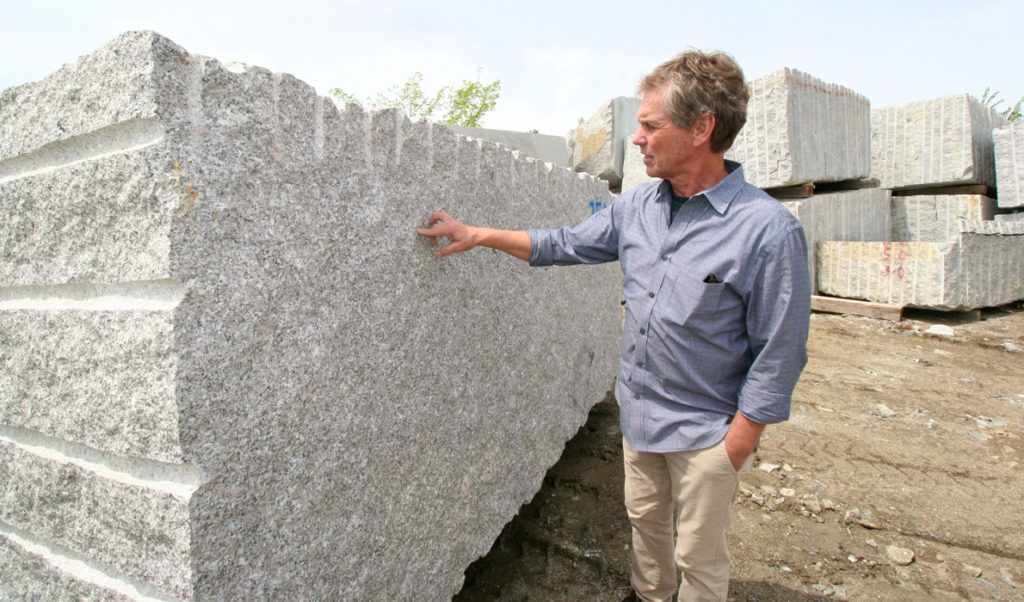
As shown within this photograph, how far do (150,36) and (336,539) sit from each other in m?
1.15

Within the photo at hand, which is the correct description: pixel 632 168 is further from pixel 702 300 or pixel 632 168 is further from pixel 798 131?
pixel 702 300

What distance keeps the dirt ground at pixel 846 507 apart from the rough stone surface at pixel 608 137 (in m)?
3.94

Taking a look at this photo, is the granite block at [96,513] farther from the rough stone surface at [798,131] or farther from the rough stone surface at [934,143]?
the rough stone surface at [934,143]

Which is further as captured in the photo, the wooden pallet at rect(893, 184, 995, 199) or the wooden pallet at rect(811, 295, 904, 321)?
the wooden pallet at rect(893, 184, 995, 199)

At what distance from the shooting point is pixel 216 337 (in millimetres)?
1113

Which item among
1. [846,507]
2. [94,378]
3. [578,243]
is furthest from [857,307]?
[94,378]

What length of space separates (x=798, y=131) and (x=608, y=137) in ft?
7.56

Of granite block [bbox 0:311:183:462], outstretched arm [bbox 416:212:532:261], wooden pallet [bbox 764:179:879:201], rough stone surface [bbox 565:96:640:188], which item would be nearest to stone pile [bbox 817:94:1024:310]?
wooden pallet [bbox 764:179:879:201]

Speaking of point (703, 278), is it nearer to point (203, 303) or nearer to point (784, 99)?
point (203, 303)

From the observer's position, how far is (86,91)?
115 cm

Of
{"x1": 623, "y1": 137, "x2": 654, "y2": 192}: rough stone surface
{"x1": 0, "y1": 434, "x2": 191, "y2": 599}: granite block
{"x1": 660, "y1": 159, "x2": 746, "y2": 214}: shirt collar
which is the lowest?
{"x1": 0, "y1": 434, "x2": 191, "y2": 599}: granite block

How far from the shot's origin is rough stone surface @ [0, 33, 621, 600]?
1.07 m

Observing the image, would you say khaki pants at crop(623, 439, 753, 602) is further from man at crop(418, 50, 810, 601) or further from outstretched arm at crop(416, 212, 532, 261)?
outstretched arm at crop(416, 212, 532, 261)

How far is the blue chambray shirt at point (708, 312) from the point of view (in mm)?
1472
